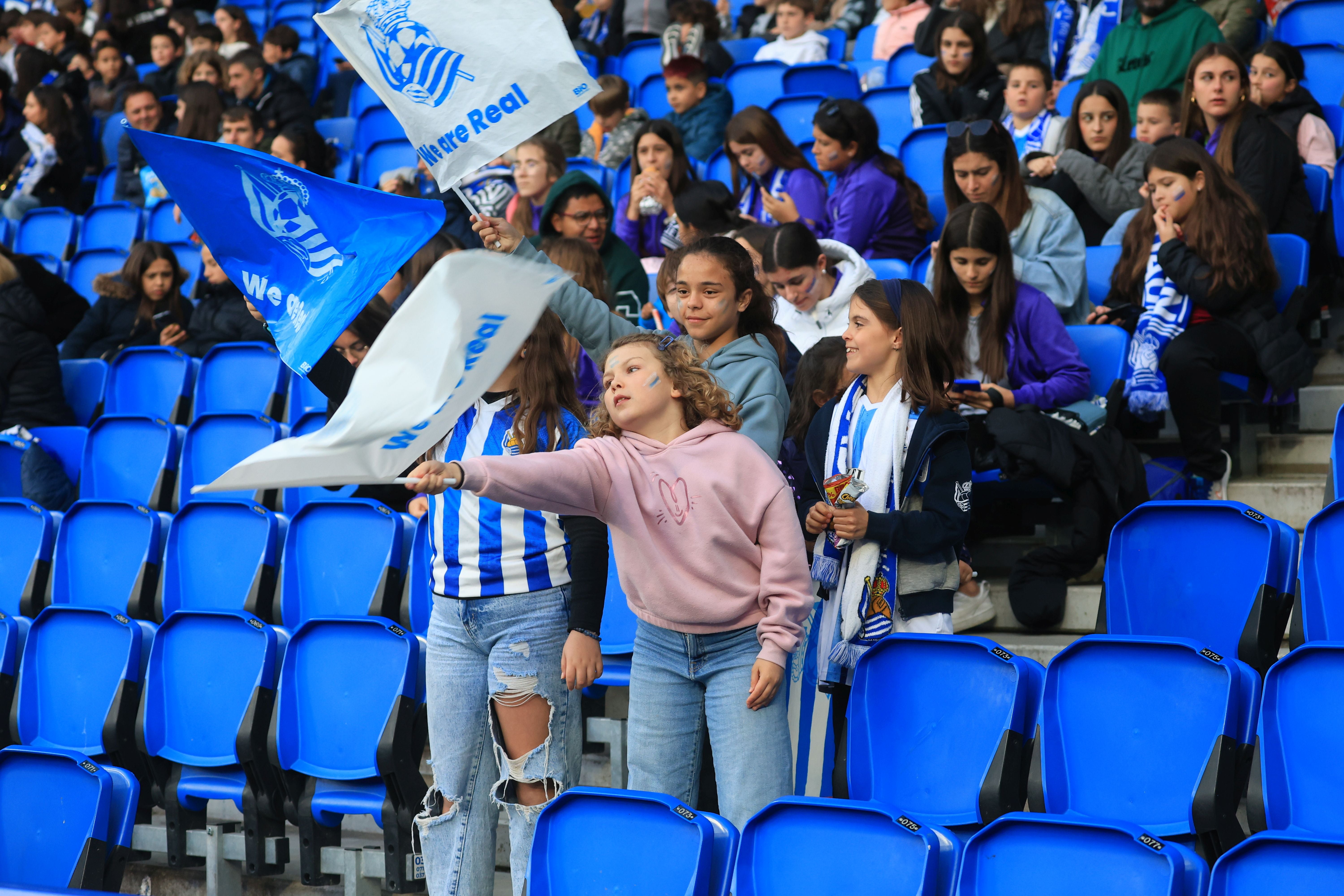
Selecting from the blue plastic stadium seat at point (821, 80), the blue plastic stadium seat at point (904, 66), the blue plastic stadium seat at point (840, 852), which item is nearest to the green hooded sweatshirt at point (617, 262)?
the blue plastic stadium seat at point (840, 852)

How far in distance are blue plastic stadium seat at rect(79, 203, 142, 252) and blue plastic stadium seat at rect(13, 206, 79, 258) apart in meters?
0.10

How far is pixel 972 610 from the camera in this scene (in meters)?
3.89

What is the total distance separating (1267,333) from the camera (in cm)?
431

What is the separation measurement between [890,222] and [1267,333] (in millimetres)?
1567

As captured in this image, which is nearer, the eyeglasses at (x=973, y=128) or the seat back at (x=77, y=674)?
the seat back at (x=77, y=674)

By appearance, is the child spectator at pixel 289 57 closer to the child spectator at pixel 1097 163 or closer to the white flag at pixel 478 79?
the child spectator at pixel 1097 163

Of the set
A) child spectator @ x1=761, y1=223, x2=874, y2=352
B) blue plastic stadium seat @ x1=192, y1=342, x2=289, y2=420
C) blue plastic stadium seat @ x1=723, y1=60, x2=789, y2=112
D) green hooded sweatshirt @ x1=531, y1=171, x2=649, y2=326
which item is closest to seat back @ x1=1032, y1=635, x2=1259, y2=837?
child spectator @ x1=761, y1=223, x2=874, y2=352

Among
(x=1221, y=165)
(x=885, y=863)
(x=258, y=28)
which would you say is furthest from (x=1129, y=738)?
(x=258, y=28)

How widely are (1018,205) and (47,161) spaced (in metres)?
6.66

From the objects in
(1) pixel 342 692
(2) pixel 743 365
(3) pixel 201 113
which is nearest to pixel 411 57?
(2) pixel 743 365

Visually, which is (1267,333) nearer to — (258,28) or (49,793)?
(49,793)

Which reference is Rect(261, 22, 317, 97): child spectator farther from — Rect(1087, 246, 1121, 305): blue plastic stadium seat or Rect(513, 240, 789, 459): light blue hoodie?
Rect(513, 240, 789, 459): light blue hoodie

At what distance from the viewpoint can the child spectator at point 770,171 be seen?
5445 mm

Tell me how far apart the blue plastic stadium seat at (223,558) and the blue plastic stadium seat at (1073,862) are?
111 inches
